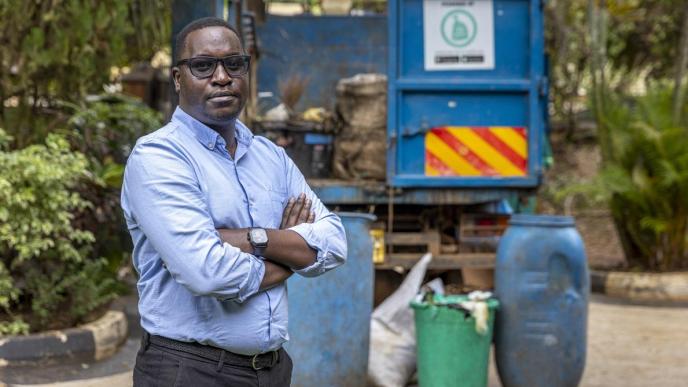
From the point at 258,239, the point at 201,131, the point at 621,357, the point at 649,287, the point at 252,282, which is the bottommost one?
the point at 621,357

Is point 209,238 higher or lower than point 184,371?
higher

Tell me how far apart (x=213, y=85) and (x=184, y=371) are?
2.40 ft

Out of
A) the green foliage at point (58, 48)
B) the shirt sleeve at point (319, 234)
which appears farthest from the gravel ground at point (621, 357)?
the shirt sleeve at point (319, 234)

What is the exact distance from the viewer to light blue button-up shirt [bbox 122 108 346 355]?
2734 mm

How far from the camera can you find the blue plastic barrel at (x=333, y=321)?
6066mm

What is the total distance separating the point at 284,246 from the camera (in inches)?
118

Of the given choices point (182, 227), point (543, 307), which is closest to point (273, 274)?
point (182, 227)

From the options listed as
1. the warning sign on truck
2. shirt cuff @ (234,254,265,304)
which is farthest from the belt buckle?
the warning sign on truck

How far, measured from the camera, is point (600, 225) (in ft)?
50.0

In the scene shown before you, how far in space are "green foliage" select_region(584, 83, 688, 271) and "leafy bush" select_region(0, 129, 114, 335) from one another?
574 centimetres

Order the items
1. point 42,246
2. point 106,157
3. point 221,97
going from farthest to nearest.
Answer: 1. point 106,157
2. point 42,246
3. point 221,97

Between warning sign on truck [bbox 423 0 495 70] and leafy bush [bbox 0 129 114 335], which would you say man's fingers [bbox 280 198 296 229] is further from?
warning sign on truck [bbox 423 0 495 70]

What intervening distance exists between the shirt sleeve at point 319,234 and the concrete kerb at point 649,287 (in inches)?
317

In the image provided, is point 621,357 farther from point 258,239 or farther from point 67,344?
point 258,239
